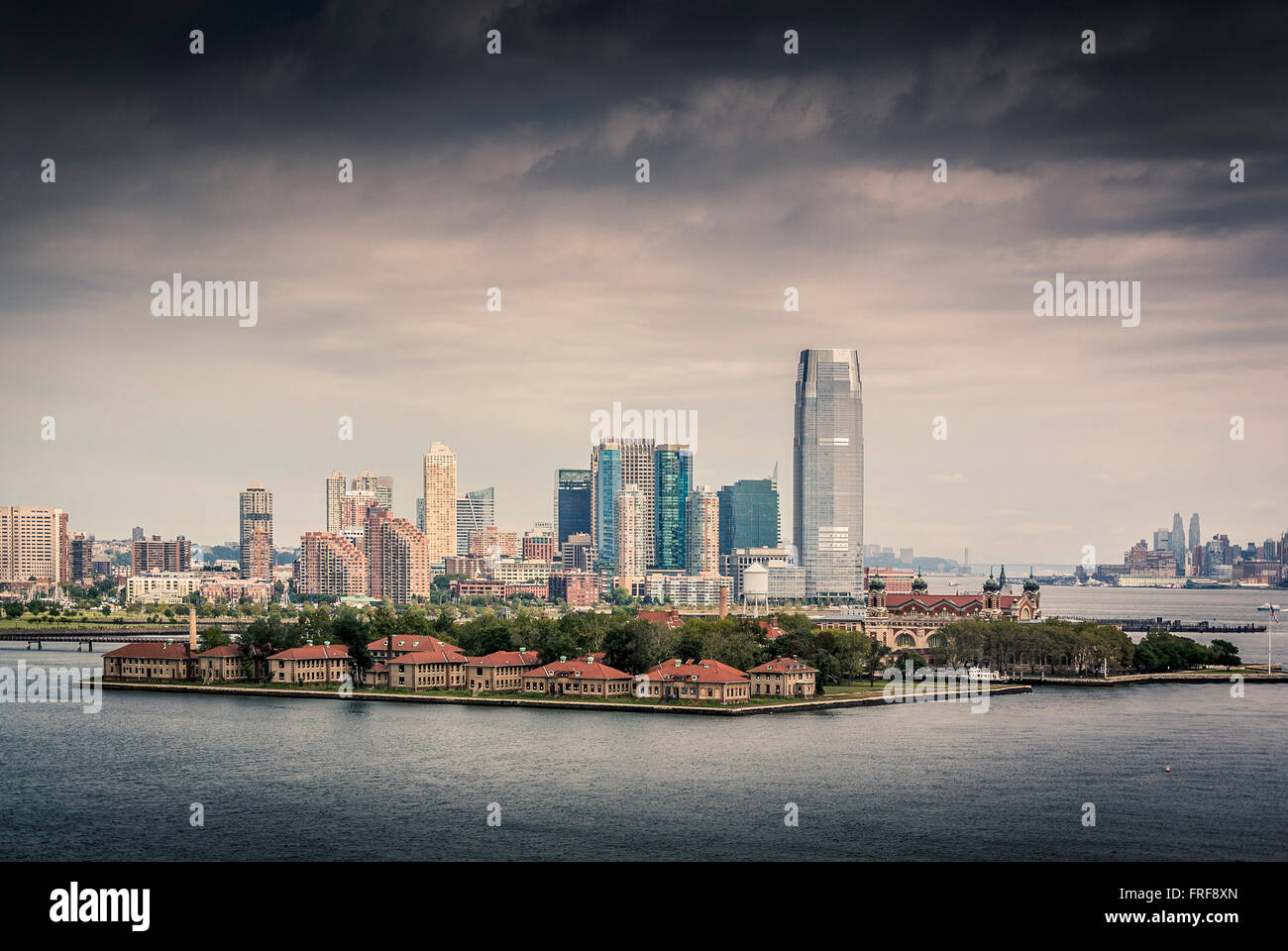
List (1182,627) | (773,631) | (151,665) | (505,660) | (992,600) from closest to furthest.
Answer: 1. (505,660)
2. (151,665)
3. (773,631)
4. (992,600)
5. (1182,627)

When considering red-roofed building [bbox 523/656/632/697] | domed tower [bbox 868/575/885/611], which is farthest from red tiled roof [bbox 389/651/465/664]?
domed tower [bbox 868/575/885/611]

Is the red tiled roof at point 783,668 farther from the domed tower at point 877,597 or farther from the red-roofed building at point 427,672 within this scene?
the domed tower at point 877,597

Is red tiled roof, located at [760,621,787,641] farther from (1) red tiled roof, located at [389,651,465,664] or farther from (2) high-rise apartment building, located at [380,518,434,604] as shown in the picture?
(2) high-rise apartment building, located at [380,518,434,604]

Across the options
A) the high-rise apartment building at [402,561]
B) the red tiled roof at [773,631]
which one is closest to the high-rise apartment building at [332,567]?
the high-rise apartment building at [402,561]

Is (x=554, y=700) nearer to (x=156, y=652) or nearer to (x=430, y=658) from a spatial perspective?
(x=430, y=658)

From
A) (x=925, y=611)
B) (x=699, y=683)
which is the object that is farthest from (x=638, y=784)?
(x=925, y=611)

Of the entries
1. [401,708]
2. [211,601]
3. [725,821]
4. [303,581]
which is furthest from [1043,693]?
[303,581]
